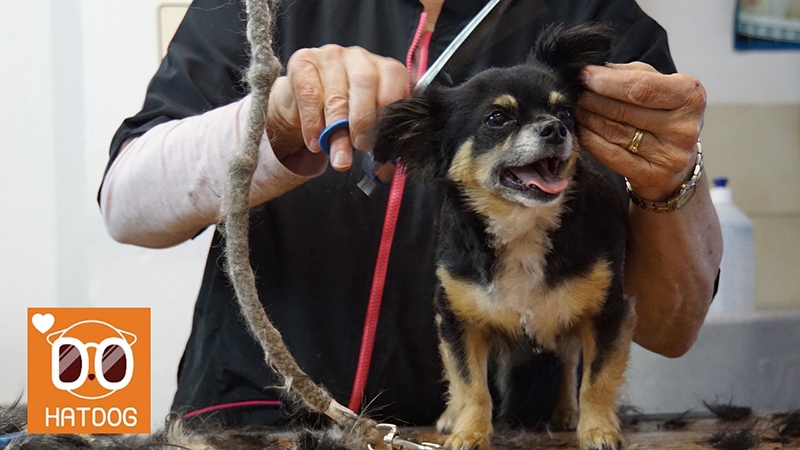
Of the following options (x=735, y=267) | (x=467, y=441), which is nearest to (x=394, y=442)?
(x=467, y=441)

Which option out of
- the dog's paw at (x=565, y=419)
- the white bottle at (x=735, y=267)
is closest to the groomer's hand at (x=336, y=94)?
the dog's paw at (x=565, y=419)

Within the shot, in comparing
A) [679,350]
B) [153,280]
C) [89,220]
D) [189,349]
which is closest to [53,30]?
[89,220]

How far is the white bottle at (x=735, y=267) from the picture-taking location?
1.66 metres

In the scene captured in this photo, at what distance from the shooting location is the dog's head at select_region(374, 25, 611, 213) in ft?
2.14

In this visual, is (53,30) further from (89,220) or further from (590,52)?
(590,52)

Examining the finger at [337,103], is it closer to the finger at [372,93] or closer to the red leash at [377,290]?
the finger at [372,93]

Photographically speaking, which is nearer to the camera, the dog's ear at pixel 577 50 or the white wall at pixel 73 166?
the dog's ear at pixel 577 50

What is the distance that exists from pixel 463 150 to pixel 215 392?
0.48m

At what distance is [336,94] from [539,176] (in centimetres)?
22

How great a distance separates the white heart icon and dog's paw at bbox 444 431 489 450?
363 millimetres

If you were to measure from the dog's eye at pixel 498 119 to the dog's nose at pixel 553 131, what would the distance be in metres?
0.06

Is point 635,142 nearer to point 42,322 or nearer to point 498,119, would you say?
point 498,119

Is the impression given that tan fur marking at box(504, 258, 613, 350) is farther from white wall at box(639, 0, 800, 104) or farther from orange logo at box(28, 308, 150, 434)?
white wall at box(639, 0, 800, 104)

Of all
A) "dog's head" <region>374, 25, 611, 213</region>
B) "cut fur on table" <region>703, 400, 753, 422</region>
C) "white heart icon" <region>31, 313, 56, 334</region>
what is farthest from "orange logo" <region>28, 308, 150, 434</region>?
"cut fur on table" <region>703, 400, 753, 422</region>
